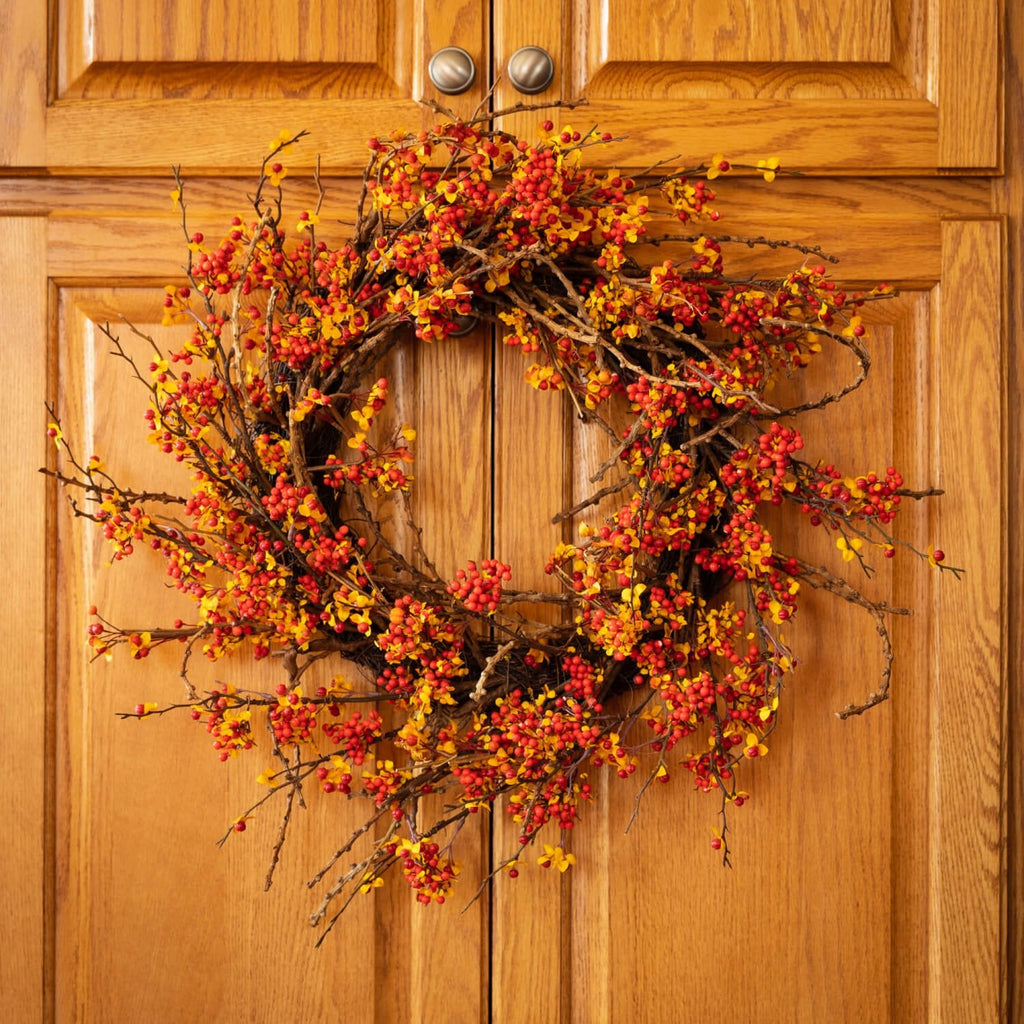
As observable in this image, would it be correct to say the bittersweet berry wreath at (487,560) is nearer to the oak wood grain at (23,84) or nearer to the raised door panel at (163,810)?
the raised door panel at (163,810)

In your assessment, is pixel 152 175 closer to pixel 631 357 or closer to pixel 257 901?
pixel 631 357

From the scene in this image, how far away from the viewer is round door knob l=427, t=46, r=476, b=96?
0.93 metres

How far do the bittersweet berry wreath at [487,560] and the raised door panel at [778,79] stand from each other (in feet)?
0.16

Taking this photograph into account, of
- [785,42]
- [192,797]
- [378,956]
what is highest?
[785,42]

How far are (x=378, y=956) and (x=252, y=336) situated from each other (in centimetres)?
65

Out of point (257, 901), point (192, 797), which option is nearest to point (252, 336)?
point (192, 797)

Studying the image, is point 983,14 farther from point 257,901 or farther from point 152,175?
point 257,901

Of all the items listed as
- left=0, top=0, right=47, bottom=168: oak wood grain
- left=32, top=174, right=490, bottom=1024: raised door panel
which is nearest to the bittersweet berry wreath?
left=32, top=174, right=490, bottom=1024: raised door panel

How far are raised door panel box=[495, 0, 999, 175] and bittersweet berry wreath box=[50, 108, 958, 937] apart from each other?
0.05m

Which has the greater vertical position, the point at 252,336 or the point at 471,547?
the point at 252,336

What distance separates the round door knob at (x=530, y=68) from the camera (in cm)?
92

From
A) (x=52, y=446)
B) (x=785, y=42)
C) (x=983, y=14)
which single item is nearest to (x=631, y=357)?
(x=785, y=42)

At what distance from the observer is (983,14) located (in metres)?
0.95

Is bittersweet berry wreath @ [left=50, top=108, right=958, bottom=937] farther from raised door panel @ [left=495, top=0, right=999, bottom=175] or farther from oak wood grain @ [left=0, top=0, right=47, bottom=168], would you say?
oak wood grain @ [left=0, top=0, right=47, bottom=168]
